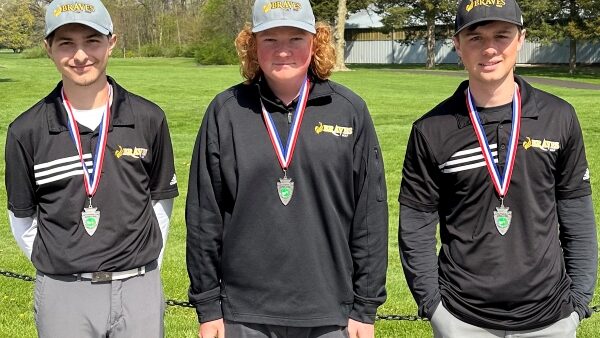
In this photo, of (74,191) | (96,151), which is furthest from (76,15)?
(74,191)

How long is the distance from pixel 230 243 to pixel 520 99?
58.3 inches

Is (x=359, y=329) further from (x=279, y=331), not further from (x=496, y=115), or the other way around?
(x=496, y=115)

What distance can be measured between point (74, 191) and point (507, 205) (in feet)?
6.54

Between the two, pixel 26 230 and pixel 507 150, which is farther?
pixel 26 230

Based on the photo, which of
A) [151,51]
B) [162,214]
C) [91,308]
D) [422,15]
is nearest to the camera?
[91,308]

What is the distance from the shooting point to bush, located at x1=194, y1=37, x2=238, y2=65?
6500 cm

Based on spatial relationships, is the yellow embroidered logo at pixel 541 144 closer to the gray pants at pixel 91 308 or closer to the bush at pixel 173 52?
the gray pants at pixel 91 308

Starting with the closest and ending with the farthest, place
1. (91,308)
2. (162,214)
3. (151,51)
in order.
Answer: (91,308) → (162,214) → (151,51)

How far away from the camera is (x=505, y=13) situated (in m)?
3.40

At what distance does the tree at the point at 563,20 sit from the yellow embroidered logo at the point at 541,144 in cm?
4369

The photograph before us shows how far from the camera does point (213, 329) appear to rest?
350 cm

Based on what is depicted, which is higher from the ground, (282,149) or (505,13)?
(505,13)

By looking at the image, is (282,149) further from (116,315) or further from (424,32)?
(424,32)

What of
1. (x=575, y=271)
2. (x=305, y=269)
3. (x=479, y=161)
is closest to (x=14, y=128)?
(x=305, y=269)
